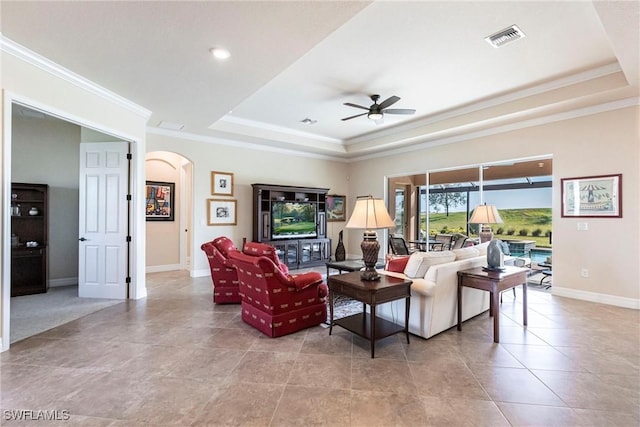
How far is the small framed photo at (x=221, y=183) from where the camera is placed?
21.4 feet

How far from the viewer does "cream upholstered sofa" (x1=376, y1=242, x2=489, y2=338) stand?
3.18m

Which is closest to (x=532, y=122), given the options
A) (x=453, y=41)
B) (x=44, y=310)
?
(x=453, y=41)

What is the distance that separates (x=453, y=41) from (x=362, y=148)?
171 inches

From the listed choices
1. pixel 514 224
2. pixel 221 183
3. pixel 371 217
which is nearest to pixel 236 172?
pixel 221 183

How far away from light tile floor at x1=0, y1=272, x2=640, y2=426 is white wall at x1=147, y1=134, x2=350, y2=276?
284 cm

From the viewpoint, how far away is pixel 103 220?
4.70m

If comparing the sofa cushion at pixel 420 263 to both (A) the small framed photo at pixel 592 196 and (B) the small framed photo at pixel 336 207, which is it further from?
(B) the small framed photo at pixel 336 207

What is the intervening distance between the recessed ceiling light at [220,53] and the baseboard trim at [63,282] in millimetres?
5284

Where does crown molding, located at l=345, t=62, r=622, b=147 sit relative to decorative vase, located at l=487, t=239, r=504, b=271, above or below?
above

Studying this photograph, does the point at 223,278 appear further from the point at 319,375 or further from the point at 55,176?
the point at 55,176

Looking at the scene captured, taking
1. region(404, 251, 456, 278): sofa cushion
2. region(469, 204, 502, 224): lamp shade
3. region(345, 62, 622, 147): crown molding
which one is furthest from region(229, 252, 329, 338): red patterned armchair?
region(345, 62, 622, 147): crown molding

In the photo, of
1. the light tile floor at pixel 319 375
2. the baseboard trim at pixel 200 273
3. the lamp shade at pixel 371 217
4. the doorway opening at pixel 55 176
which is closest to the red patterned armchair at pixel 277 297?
the light tile floor at pixel 319 375

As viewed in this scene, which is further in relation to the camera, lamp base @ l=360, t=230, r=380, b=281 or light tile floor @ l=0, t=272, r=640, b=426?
lamp base @ l=360, t=230, r=380, b=281

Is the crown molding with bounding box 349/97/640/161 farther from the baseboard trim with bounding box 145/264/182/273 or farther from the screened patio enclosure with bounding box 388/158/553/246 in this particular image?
the baseboard trim with bounding box 145/264/182/273
